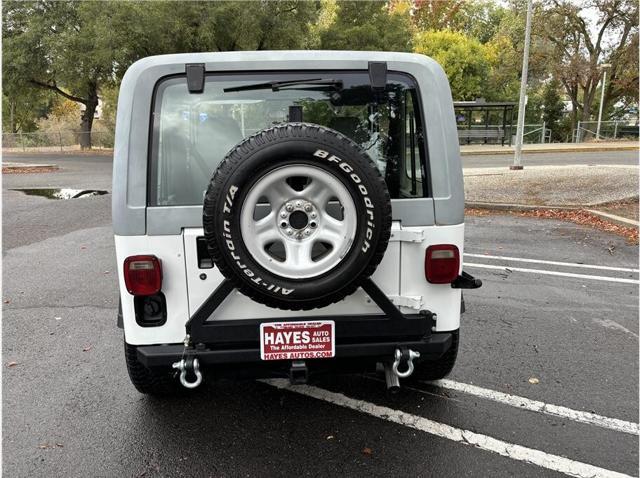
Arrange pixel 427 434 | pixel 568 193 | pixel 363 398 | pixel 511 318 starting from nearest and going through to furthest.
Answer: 1. pixel 427 434
2. pixel 363 398
3. pixel 511 318
4. pixel 568 193

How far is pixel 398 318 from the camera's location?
2605 millimetres

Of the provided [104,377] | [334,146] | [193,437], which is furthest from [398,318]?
[104,377]

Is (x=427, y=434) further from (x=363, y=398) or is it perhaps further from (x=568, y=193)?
(x=568, y=193)

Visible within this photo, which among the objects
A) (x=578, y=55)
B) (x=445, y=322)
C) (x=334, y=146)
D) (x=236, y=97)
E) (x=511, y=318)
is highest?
(x=578, y=55)

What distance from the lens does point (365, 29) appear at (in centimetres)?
2956

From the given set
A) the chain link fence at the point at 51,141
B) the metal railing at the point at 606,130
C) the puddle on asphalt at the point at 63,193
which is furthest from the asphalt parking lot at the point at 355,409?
the chain link fence at the point at 51,141

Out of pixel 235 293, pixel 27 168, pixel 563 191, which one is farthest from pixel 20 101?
pixel 235 293

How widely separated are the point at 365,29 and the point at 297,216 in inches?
1175

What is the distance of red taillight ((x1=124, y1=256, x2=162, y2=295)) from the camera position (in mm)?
2525

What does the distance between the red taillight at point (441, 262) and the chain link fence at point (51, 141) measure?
3657 cm

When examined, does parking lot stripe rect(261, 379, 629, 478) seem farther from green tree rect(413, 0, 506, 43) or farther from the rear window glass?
green tree rect(413, 0, 506, 43)

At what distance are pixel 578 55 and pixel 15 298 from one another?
3650cm

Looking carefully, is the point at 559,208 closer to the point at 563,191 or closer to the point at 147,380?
the point at 563,191

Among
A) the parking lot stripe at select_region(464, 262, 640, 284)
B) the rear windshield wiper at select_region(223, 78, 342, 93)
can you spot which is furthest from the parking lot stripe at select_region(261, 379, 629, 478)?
the parking lot stripe at select_region(464, 262, 640, 284)
